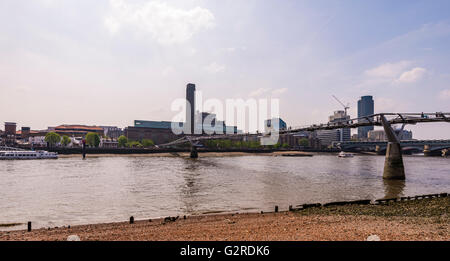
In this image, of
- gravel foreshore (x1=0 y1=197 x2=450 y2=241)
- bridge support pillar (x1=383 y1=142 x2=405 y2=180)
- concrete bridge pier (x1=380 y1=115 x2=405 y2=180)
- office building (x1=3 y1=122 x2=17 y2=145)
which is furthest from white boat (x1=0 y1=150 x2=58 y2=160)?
bridge support pillar (x1=383 y1=142 x2=405 y2=180)

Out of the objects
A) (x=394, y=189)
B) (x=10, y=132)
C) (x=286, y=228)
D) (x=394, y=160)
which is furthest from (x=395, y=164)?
(x=10, y=132)

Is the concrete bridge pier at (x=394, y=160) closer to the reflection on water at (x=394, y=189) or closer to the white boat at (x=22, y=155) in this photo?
the reflection on water at (x=394, y=189)

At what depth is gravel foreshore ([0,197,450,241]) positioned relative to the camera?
1504 cm

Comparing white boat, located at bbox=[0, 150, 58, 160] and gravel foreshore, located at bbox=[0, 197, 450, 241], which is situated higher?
gravel foreshore, located at bbox=[0, 197, 450, 241]

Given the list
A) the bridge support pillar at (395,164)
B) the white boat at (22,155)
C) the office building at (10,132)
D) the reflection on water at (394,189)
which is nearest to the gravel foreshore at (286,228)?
the reflection on water at (394,189)

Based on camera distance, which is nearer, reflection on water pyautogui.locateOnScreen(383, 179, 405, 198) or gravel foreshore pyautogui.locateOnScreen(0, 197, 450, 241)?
gravel foreshore pyautogui.locateOnScreen(0, 197, 450, 241)

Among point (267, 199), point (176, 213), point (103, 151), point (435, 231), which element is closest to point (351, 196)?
point (267, 199)

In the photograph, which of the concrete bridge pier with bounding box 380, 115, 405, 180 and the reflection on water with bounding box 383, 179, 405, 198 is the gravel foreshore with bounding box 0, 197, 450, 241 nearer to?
the reflection on water with bounding box 383, 179, 405, 198

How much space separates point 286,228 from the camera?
55.4ft
